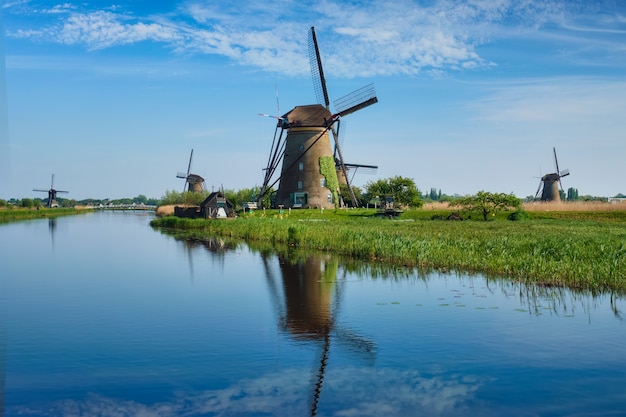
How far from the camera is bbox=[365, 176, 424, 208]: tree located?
5734 centimetres

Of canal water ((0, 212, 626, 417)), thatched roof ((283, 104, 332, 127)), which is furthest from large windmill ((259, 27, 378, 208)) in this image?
canal water ((0, 212, 626, 417))

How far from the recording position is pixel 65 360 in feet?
33.8

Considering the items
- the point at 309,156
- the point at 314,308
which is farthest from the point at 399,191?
the point at 314,308

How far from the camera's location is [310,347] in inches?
442

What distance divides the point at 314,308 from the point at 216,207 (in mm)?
39948

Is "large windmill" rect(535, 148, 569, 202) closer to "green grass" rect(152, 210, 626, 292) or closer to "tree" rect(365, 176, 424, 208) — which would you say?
"tree" rect(365, 176, 424, 208)

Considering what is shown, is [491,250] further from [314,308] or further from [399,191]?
[399,191]

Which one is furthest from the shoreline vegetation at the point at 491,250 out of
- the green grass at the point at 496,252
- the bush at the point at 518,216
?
the bush at the point at 518,216

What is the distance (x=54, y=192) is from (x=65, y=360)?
11177 centimetres

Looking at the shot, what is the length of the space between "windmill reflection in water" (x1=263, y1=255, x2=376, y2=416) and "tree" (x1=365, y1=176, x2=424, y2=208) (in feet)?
111

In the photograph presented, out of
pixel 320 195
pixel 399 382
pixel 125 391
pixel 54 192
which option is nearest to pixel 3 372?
pixel 125 391

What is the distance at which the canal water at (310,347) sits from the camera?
326 inches

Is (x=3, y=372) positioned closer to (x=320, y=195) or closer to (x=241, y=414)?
(x=241, y=414)

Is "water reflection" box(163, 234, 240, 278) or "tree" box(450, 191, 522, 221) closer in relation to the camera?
"water reflection" box(163, 234, 240, 278)
